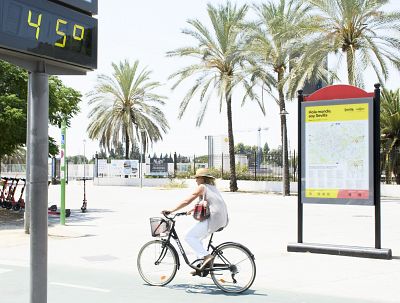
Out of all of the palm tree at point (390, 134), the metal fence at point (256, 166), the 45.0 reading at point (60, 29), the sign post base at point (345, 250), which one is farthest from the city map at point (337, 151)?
the metal fence at point (256, 166)

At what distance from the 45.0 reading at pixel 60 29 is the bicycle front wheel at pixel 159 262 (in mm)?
3991

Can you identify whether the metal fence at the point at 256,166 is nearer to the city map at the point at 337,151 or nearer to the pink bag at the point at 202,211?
the city map at the point at 337,151

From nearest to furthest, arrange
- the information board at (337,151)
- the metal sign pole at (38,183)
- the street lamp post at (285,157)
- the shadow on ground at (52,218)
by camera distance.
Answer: the metal sign pole at (38,183)
the information board at (337,151)
the shadow on ground at (52,218)
the street lamp post at (285,157)

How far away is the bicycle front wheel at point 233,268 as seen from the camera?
22.0ft

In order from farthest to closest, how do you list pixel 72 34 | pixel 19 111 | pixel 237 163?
pixel 237 163
pixel 19 111
pixel 72 34

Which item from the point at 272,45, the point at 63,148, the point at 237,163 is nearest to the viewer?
the point at 63,148

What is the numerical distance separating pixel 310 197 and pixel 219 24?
25694mm

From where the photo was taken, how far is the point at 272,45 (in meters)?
31.8

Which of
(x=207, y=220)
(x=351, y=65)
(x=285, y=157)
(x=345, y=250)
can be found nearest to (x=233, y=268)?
(x=207, y=220)

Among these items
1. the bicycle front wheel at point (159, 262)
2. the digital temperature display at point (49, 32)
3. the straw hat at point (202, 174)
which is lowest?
the bicycle front wheel at point (159, 262)

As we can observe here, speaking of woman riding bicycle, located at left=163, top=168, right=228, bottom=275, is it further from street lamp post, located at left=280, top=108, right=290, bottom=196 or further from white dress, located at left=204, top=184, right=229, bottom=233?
street lamp post, located at left=280, top=108, right=290, bottom=196

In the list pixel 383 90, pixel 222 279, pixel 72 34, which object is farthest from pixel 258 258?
pixel 383 90

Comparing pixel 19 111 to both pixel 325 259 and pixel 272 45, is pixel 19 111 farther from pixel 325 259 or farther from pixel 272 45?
pixel 272 45

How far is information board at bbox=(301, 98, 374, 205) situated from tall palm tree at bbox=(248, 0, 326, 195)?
1794 cm
